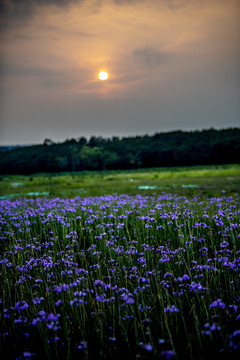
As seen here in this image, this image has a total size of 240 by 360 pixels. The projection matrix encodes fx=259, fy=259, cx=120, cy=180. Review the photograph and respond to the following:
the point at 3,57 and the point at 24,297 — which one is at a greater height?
the point at 3,57

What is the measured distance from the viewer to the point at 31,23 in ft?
42.3

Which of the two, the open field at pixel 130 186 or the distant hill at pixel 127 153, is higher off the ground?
the distant hill at pixel 127 153

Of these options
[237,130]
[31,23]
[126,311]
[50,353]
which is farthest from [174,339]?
[237,130]

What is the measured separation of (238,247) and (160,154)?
2695 inches

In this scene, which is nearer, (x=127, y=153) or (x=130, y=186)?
(x=130, y=186)

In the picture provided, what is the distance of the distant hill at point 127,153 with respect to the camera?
2444 inches

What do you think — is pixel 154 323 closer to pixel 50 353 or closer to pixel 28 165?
pixel 50 353

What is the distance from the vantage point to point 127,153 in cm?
7462

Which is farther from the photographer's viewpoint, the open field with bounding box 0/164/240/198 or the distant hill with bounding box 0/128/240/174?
the distant hill with bounding box 0/128/240/174

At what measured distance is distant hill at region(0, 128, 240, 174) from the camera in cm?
6207

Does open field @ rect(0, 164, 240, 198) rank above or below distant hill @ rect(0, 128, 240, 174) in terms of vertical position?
below

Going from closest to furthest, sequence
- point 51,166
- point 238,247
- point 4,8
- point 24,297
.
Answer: point 24,297
point 238,247
point 4,8
point 51,166

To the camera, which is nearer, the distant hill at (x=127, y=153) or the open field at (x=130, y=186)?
the open field at (x=130, y=186)

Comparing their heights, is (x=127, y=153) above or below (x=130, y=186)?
above
